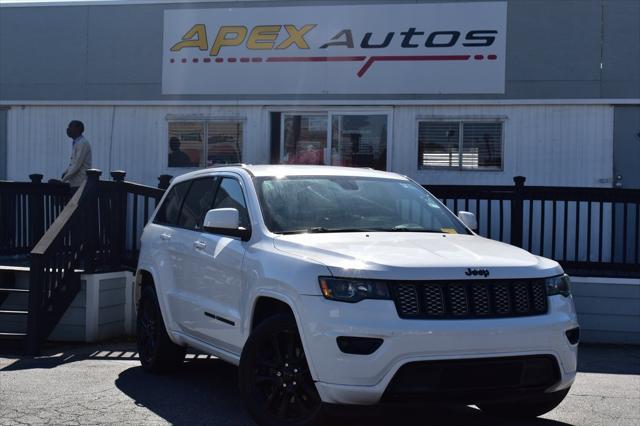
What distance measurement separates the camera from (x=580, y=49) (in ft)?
41.7

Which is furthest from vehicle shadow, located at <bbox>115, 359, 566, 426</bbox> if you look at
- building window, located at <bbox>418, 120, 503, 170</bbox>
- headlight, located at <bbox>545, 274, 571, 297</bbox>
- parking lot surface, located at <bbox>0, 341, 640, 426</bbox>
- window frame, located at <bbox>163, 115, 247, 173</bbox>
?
window frame, located at <bbox>163, 115, 247, 173</bbox>

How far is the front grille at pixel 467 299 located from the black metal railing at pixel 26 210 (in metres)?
6.87

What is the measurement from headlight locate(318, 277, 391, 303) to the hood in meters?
0.04

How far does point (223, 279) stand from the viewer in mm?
6352

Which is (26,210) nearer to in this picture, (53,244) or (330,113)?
(53,244)

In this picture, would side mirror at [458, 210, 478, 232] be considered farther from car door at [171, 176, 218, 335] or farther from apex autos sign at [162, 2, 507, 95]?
apex autos sign at [162, 2, 507, 95]

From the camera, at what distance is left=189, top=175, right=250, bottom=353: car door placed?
614 cm

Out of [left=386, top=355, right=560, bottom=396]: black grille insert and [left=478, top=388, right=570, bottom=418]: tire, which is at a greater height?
[left=386, top=355, right=560, bottom=396]: black grille insert

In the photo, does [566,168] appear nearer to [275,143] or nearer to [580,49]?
[580,49]

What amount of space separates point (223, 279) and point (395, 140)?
7428mm

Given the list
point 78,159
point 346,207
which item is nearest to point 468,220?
point 346,207

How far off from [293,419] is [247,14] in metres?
9.60

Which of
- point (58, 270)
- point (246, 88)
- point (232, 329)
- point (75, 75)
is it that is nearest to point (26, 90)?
point (75, 75)

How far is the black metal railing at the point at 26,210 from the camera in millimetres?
10836
